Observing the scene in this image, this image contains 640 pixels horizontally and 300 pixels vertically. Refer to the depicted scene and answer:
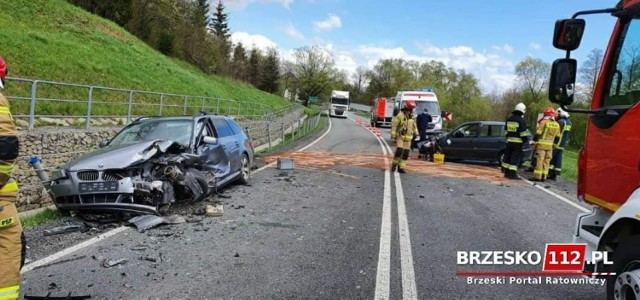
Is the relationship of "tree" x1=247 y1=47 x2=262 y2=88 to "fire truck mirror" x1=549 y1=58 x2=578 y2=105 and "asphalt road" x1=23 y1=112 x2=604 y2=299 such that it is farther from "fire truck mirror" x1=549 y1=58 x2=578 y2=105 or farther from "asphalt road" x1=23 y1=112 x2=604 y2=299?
"fire truck mirror" x1=549 y1=58 x2=578 y2=105

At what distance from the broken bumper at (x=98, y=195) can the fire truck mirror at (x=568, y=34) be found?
5078 mm

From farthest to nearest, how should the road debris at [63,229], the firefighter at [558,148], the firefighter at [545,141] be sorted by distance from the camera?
the firefighter at [558,148]
the firefighter at [545,141]
the road debris at [63,229]

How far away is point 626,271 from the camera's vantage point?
2.78 m

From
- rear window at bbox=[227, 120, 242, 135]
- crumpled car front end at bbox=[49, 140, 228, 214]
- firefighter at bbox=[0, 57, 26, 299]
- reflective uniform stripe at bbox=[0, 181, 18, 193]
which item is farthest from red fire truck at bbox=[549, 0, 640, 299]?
rear window at bbox=[227, 120, 242, 135]

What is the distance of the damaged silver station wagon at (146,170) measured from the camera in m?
5.98

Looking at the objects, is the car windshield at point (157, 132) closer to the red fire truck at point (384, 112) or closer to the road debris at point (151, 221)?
the road debris at point (151, 221)

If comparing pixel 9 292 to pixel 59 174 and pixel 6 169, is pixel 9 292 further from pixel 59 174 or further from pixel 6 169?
pixel 59 174

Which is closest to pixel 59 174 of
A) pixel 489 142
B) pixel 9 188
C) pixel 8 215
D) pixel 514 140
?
pixel 9 188

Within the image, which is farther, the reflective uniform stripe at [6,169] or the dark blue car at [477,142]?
the dark blue car at [477,142]

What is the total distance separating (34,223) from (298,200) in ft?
12.8

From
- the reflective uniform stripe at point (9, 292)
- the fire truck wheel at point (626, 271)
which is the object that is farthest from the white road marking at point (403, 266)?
the reflective uniform stripe at point (9, 292)

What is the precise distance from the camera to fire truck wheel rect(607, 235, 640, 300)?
262 cm

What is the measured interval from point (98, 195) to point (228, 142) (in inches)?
127

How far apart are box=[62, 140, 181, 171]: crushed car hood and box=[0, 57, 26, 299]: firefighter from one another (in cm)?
303
